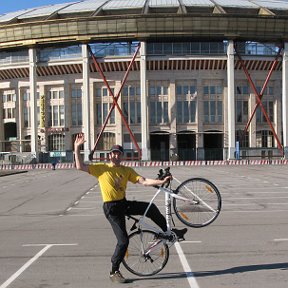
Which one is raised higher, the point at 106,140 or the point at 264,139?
the point at 106,140

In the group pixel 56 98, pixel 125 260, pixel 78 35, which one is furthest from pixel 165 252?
pixel 56 98

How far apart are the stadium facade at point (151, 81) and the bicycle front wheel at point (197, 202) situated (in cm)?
5789

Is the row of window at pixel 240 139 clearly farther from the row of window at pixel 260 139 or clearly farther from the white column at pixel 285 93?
the white column at pixel 285 93

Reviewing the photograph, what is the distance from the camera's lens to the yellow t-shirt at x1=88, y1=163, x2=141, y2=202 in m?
6.48

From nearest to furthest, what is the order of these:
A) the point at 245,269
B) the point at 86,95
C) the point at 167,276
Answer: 1. the point at 167,276
2. the point at 245,269
3. the point at 86,95

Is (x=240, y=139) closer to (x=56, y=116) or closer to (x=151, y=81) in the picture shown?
(x=151, y=81)

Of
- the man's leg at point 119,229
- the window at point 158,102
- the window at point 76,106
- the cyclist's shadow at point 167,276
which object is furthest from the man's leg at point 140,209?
the window at point 76,106

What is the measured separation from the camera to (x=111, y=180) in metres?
6.50

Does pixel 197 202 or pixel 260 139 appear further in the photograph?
pixel 260 139

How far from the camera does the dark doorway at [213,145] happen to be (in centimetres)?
6775

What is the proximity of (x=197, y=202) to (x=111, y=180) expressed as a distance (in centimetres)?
134

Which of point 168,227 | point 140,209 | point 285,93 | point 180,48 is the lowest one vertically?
point 168,227

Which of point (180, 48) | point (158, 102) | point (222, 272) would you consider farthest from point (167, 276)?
point (158, 102)

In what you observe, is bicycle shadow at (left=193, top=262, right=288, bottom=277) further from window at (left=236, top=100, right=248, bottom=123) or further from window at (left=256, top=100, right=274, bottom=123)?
window at (left=256, top=100, right=274, bottom=123)
